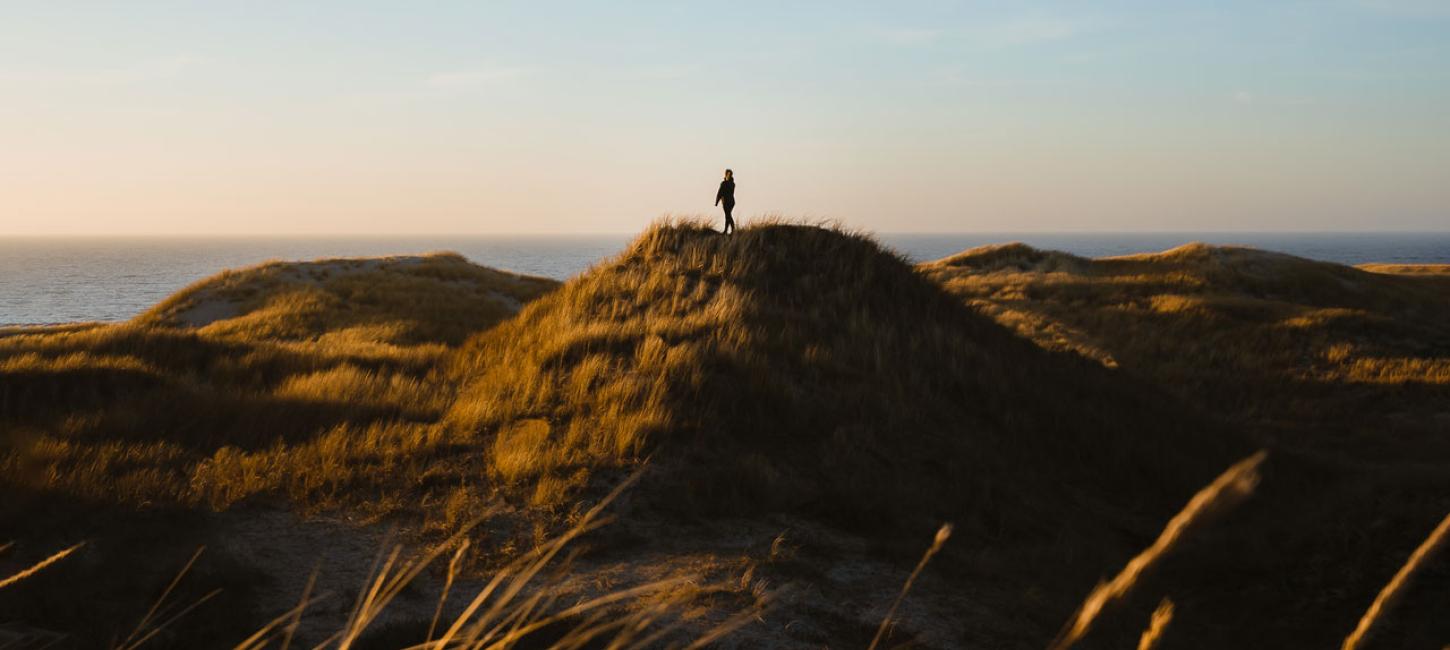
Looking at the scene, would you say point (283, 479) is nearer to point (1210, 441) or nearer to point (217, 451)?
point (217, 451)

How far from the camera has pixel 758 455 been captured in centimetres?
933

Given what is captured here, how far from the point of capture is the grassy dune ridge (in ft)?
23.3

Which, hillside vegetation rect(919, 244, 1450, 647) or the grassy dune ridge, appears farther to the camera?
hillside vegetation rect(919, 244, 1450, 647)

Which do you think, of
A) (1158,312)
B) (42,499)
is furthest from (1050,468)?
(1158,312)

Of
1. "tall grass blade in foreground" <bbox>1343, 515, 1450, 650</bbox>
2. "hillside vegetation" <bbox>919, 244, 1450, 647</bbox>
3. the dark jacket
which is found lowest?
"hillside vegetation" <bbox>919, 244, 1450, 647</bbox>

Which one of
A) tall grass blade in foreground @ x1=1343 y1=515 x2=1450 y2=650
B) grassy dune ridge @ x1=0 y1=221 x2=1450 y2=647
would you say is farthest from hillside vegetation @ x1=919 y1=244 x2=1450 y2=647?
tall grass blade in foreground @ x1=1343 y1=515 x2=1450 y2=650

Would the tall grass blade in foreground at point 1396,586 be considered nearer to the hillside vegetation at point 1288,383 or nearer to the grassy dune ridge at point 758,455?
the grassy dune ridge at point 758,455

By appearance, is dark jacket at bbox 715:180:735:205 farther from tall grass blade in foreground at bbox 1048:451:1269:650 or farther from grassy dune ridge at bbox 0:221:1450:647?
tall grass blade in foreground at bbox 1048:451:1269:650

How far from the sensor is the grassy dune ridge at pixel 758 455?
709 centimetres

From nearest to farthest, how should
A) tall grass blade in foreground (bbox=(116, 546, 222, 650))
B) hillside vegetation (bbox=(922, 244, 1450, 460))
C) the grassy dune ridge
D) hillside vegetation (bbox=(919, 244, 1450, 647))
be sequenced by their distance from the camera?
tall grass blade in foreground (bbox=(116, 546, 222, 650)), the grassy dune ridge, hillside vegetation (bbox=(919, 244, 1450, 647)), hillside vegetation (bbox=(922, 244, 1450, 460))

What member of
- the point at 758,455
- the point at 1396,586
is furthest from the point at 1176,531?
the point at 758,455

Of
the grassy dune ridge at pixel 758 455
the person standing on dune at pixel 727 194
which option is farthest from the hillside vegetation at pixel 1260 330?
the person standing on dune at pixel 727 194

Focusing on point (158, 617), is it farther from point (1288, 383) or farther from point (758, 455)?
point (1288, 383)

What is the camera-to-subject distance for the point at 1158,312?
2881 cm
